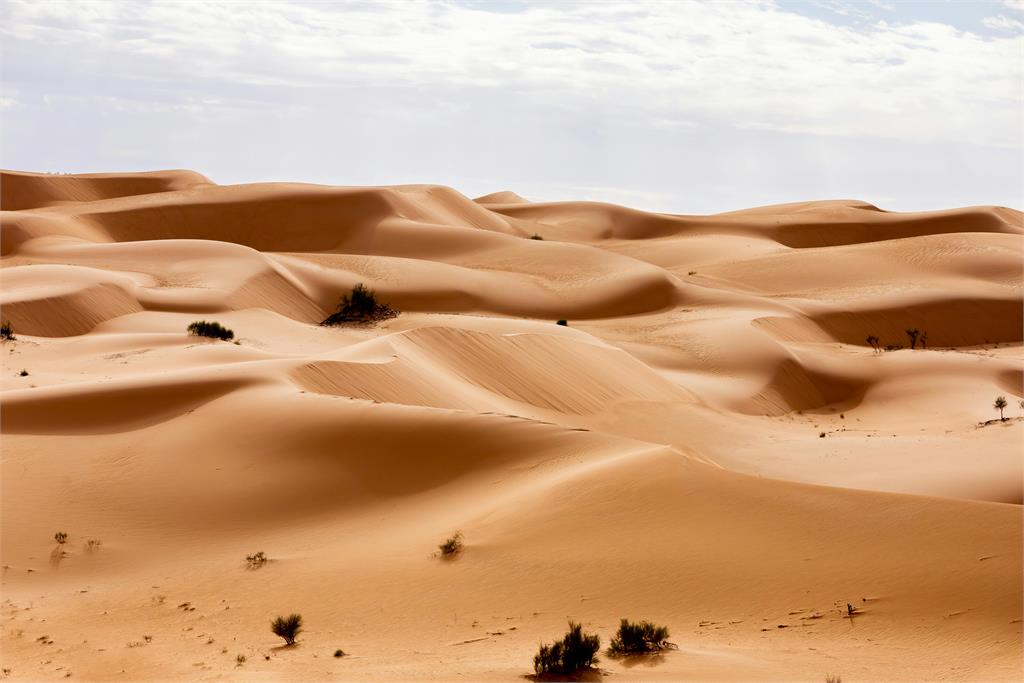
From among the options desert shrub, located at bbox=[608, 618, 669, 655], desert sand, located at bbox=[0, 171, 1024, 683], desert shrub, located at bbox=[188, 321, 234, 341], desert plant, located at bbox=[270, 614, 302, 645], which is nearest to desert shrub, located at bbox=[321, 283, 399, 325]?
desert sand, located at bbox=[0, 171, 1024, 683]

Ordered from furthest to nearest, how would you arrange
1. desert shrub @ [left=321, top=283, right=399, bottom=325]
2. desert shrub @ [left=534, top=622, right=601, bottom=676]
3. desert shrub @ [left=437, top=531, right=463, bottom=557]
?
1. desert shrub @ [left=321, top=283, right=399, bottom=325]
2. desert shrub @ [left=437, top=531, right=463, bottom=557]
3. desert shrub @ [left=534, top=622, right=601, bottom=676]

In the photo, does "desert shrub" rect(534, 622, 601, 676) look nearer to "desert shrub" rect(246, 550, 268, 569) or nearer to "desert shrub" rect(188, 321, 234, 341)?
"desert shrub" rect(246, 550, 268, 569)

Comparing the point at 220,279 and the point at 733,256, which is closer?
the point at 220,279

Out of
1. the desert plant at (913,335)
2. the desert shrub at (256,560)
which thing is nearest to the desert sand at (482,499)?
the desert shrub at (256,560)

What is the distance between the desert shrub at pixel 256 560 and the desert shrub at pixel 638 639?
14.1ft

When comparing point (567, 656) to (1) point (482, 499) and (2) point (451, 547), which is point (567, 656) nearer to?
(2) point (451, 547)

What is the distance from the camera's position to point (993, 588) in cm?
832

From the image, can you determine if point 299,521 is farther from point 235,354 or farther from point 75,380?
point 235,354

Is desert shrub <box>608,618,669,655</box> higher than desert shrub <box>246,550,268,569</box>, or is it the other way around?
desert shrub <box>608,618,669,655</box>

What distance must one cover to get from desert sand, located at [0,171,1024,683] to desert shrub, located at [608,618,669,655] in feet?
0.51

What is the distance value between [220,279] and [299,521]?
23.6 metres

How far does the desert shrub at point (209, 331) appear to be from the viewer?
25281 mm

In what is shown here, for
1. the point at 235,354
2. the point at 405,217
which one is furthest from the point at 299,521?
the point at 405,217

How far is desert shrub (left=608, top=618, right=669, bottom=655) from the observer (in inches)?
299
